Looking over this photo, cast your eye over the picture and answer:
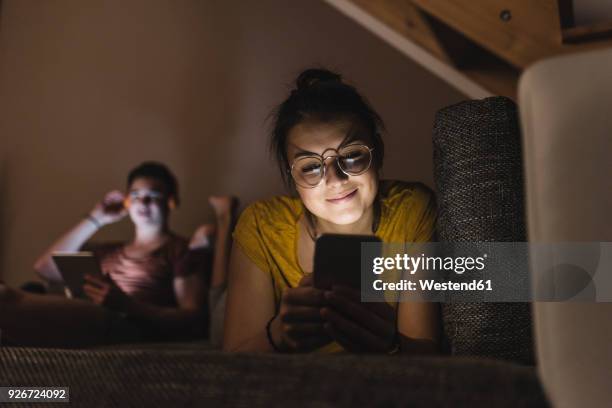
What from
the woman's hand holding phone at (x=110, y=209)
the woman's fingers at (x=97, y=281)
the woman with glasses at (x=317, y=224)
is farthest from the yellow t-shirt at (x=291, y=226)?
the woman's hand holding phone at (x=110, y=209)

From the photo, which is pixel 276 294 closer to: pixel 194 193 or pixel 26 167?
pixel 194 193

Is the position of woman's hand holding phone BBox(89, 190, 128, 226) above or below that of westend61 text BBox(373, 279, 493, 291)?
above

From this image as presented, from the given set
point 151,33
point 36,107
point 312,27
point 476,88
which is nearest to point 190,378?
point 476,88

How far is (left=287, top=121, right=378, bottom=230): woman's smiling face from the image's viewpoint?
0.73 meters

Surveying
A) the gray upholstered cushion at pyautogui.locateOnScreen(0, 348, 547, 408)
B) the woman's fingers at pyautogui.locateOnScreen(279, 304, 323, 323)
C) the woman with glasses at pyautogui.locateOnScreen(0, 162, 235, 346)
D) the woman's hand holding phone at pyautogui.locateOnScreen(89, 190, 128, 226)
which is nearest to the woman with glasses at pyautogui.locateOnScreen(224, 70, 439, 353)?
the woman's fingers at pyautogui.locateOnScreen(279, 304, 323, 323)

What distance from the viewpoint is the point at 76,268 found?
55.2 inches

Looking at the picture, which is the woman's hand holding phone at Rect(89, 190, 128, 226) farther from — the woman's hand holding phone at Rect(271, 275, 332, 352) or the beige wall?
the woman's hand holding phone at Rect(271, 275, 332, 352)

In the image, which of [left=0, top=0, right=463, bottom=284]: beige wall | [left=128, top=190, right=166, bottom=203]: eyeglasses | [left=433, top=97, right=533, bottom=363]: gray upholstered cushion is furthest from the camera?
[left=0, top=0, right=463, bottom=284]: beige wall

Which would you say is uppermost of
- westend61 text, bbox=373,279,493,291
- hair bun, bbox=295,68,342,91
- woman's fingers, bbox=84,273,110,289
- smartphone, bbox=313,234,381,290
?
hair bun, bbox=295,68,342,91

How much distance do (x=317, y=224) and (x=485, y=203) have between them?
28cm

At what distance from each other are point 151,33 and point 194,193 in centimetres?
73

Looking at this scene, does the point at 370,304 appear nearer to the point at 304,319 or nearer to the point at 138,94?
the point at 304,319

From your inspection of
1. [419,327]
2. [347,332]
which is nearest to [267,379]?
[347,332]

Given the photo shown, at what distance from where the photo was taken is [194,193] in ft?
6.53
